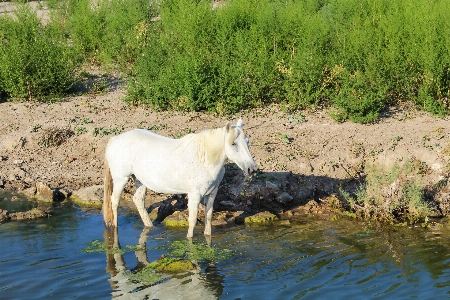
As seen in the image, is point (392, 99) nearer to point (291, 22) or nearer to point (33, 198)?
point (291, 22)

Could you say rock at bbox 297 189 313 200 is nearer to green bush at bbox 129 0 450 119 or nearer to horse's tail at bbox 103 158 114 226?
green bush at bbox 129 0 450 119

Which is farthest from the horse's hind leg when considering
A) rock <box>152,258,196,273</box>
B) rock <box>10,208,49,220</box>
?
rock <box>152,258,196,273</box>

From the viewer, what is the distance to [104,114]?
500 inches

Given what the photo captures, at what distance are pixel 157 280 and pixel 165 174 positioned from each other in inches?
64.5

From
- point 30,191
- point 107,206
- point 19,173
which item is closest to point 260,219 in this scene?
point 107,206

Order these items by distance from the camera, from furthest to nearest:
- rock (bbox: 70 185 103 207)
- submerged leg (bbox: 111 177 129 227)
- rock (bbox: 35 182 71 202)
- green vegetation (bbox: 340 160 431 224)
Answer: rock (bbox: 35 182 71 202)
rock (bbox: 70 185 103 207)
green vegetation (bbox: 340 160 431 224)
submerged leg (bbox: 111 177 129 227)

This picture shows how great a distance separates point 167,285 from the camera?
6707 mm

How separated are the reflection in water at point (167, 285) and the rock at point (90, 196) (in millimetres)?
2572

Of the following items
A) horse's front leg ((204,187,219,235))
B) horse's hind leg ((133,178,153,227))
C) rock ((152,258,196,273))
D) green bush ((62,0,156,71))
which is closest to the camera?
rock ((152,258,196,273))

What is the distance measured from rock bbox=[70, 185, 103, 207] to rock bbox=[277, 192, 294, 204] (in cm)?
275

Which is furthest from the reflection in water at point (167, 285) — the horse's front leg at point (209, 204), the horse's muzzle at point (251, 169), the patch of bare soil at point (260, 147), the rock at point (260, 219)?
the patch of bare soil at point (260, 147)

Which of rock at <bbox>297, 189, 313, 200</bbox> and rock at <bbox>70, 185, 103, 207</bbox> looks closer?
A: rock at <bbox>297, 189, 313, 200</bbox>

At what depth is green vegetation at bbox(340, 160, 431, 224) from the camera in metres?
8.91

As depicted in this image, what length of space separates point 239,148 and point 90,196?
3447 millimetres
